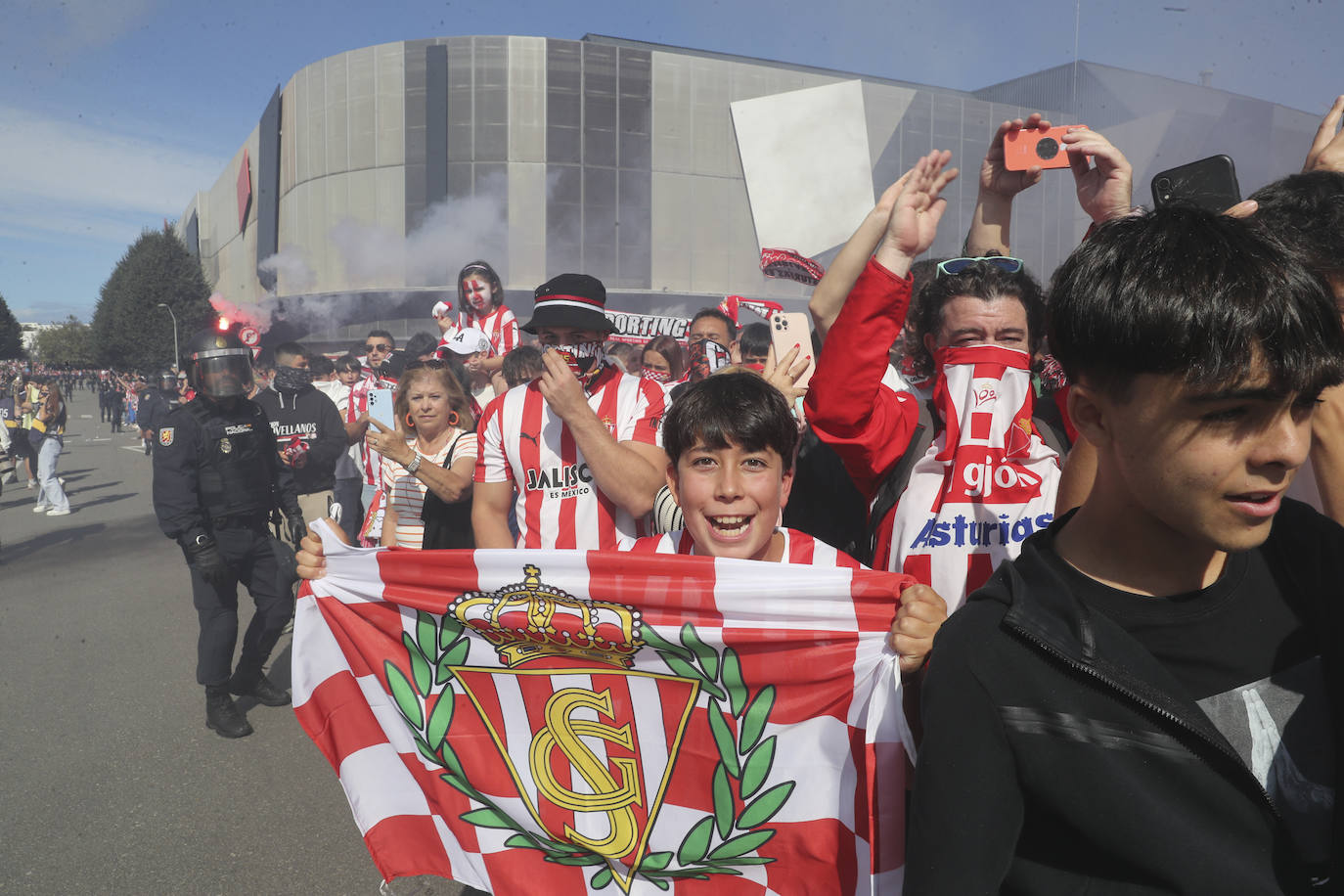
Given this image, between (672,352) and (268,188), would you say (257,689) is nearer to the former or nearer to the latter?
(672,352)

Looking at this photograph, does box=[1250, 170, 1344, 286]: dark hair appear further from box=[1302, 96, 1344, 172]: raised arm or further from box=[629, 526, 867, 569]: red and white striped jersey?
box=[629, 526, 867, 569]: red and white striped jersey

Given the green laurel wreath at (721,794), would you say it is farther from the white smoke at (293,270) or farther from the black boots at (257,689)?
the white smoke at (293,270)

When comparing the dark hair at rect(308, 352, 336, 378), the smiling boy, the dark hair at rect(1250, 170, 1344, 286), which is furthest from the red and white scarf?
the dark hair at rect(308, 352, 336, 378)

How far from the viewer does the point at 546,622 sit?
7.43 ft

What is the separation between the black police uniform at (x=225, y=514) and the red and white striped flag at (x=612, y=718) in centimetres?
296

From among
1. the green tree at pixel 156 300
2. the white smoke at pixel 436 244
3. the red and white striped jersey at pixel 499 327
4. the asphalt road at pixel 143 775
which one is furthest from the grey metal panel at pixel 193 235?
the asphalt road at pixel 143 775

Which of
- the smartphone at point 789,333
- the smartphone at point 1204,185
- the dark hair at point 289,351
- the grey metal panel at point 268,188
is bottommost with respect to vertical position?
the smartphone at point 789,333

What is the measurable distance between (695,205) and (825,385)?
33229mm

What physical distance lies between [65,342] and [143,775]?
129 m

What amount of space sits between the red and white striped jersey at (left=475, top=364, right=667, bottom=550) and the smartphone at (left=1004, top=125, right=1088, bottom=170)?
1.56 metres

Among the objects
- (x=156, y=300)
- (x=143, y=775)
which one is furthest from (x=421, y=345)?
(x=156, y=300)

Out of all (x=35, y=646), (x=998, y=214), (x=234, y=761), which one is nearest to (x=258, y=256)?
(x=35, y=646)

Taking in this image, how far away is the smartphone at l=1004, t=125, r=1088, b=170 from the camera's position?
2.20 metres

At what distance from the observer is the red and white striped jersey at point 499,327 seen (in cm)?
900
